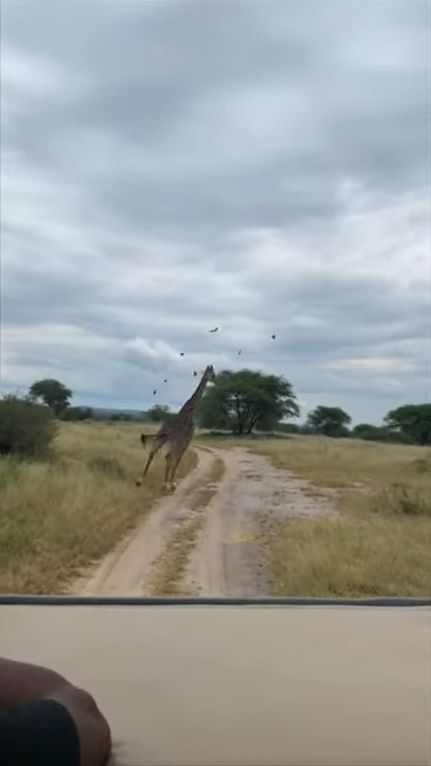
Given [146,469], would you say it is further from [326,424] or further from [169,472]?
[326,424]

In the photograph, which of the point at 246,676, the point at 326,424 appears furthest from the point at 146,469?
the point at 246,676

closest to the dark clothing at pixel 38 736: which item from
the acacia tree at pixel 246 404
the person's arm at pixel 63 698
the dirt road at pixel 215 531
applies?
the person's arm at pixel 63 698

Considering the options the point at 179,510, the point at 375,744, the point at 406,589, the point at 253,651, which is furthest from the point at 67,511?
the point at 375,744

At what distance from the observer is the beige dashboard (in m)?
1.43

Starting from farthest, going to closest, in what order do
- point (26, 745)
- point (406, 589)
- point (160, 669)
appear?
point (406, 589), point (160, 669), point (26, 745)

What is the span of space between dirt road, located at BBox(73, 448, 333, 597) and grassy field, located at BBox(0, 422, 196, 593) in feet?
0.50

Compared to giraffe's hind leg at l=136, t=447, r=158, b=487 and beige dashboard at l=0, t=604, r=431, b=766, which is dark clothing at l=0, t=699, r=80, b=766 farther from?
giraffe's hind leg at l=136, t=447, r=158, b=487

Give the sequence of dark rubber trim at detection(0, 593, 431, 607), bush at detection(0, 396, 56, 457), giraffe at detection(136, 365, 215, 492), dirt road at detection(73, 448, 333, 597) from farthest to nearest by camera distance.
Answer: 1. bush at detection(0, 396, 56, 457)
2. giraffe at detection(136, 365, 215, 492)
3. dirt road at detection(73, 448, 333, 597)
4. dark rubber trim at detection(0, 593, 431, 607)

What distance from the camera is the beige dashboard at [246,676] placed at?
1432 mm

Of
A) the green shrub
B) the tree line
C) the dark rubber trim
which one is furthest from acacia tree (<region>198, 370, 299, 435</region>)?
the dark rubber trim

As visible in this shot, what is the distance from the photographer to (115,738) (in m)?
1.45

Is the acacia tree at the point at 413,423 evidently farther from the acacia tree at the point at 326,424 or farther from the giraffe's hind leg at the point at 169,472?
the giraffe's hind leg at the point at 169,472

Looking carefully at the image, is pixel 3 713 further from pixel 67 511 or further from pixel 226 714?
pixel 67 511

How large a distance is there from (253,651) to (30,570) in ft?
9.86
